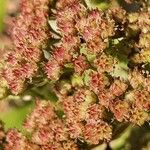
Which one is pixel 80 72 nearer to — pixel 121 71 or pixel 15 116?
pixel 121 71

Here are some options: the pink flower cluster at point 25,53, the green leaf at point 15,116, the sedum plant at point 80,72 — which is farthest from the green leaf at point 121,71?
the green leaf at point 15,116

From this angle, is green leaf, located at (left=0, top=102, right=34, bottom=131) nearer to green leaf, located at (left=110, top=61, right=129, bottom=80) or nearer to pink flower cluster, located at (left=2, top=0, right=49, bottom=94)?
pink flower cluster, located at (left=2, top=0, right=49, bottom=94)

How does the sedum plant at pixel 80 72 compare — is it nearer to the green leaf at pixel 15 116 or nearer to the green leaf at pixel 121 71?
the green leaf at pixel 121 71

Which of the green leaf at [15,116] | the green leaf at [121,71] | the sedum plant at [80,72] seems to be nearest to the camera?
the sedum plant at [80,72]

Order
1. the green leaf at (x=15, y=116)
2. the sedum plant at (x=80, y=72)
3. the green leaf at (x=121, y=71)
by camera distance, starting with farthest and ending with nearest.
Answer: the green leaf at (x=15, y=116) → the green leaf at (x=121, y=71) → the sedum plant at (x=80, y=72)

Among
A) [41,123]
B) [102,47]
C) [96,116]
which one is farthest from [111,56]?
[41,123]

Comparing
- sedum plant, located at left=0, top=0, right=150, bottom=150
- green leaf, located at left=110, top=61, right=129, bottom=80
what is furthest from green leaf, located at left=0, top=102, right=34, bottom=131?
green leaf, located at left=110, top=61, right=129, bottom=80

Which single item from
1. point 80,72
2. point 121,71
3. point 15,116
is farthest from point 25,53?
point 15,116

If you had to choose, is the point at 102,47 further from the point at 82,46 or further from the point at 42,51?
the point at 42,51

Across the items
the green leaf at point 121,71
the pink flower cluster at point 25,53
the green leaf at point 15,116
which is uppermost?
the pink flower cluster at point 25,53
